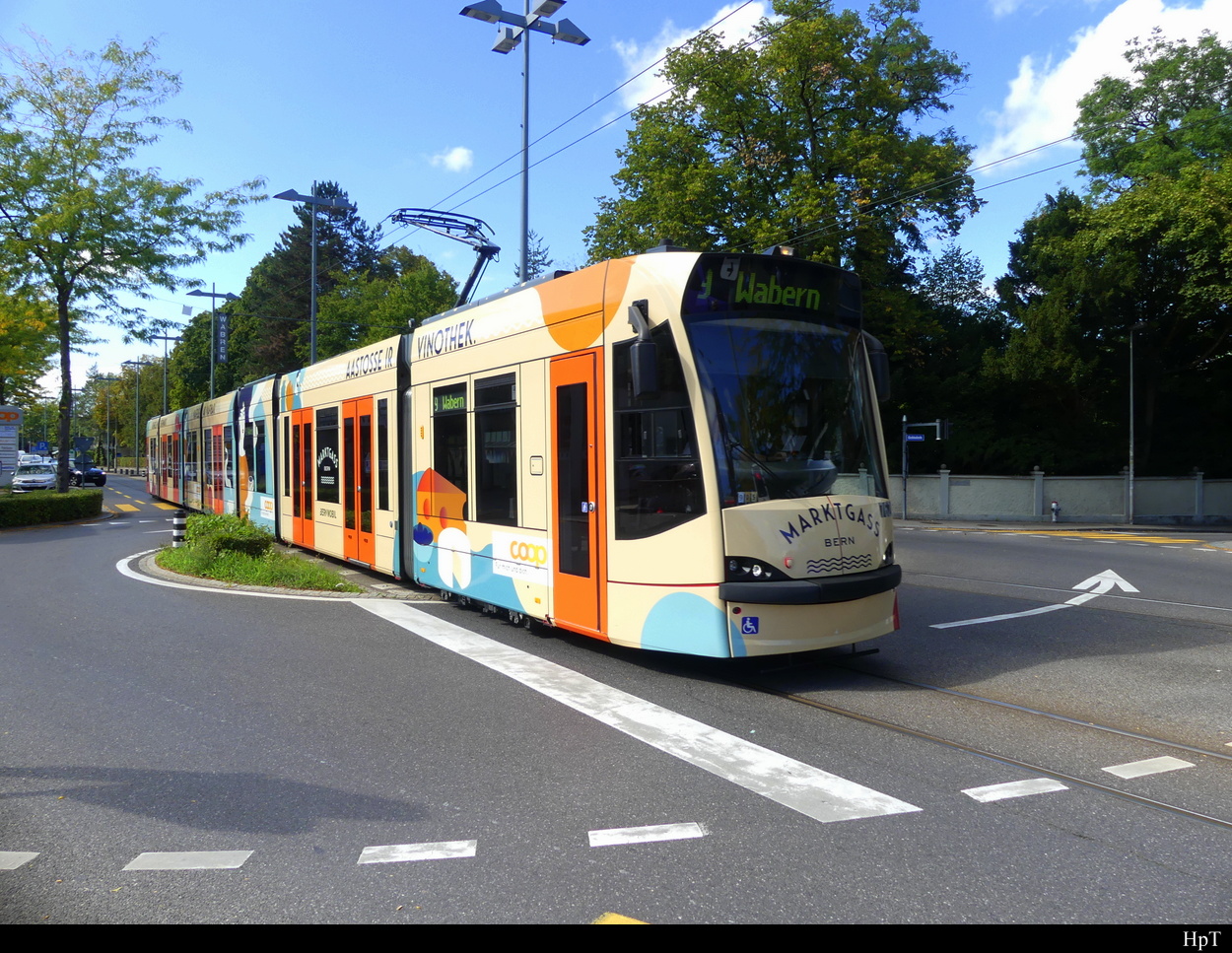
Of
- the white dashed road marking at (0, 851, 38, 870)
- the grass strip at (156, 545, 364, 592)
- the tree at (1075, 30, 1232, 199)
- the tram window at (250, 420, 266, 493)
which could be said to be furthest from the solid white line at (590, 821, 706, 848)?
the tree at (1075, 30, 1232, 199)

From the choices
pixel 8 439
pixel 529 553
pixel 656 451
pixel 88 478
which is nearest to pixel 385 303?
pixel 8 439

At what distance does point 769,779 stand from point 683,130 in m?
29.2

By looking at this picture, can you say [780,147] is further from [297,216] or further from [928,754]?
[297,216]

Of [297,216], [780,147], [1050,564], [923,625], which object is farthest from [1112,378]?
[297,216]

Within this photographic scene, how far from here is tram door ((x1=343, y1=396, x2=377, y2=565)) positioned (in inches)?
470

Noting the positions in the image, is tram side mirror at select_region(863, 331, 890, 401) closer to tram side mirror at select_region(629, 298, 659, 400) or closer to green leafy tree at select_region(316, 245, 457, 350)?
tram side mirror at select_region(629, 298, 659, 400)

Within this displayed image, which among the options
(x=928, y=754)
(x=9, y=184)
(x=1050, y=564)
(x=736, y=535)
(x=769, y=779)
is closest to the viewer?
(x=769, y=779)

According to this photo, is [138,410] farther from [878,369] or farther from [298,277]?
[878,369]

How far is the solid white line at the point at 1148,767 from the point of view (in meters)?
4.86

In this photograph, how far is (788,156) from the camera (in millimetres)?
30172

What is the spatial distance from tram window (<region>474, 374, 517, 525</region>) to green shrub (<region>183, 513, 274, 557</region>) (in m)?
5.55

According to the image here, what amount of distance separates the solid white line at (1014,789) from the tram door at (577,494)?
327 cm

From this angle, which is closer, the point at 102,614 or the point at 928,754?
the point at 928,754

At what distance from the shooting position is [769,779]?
15.4 feet
